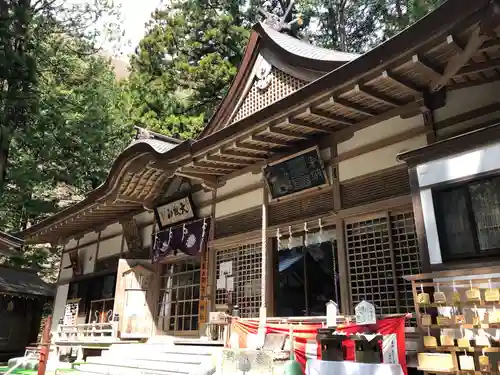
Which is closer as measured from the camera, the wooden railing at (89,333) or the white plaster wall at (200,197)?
the white plaster wall at (200,197)

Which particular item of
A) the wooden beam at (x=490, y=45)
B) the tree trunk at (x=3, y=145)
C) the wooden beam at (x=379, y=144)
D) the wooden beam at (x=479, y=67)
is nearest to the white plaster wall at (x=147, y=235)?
the tree trunk at (x=3, y=145)

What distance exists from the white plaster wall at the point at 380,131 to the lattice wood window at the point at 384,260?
1.42 meters

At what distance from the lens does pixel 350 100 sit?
6641 millimetres

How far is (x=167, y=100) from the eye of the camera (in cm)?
2095

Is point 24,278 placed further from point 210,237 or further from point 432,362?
point 432,362

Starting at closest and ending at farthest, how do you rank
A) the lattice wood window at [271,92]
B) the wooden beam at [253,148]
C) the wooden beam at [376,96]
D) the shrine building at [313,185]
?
the shrine building at [313,185]
the wooden beam at [376,96]
the wooden beam at [253,148]
the lattice wood window at [271,92]

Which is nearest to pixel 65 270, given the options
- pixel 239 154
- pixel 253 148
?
pixel 239 154

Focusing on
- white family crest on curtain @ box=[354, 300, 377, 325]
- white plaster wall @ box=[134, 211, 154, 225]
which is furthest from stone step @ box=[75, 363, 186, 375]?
white plaster wall @ box=[134, 211, 154, 225]

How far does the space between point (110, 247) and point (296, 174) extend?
8.52 meters

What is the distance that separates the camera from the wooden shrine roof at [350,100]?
475cm

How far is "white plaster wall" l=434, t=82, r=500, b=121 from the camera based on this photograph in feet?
19.6

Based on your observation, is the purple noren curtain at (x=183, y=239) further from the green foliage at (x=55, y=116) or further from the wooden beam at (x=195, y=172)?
the green foliage at (x=55, y=116)

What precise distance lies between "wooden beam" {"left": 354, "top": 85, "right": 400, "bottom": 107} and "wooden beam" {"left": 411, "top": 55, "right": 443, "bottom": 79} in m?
0.82

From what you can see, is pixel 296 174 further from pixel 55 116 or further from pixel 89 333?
pixel 55 116
